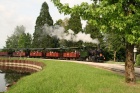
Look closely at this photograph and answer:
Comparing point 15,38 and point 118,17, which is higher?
point 15,38

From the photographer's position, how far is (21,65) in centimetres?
5128

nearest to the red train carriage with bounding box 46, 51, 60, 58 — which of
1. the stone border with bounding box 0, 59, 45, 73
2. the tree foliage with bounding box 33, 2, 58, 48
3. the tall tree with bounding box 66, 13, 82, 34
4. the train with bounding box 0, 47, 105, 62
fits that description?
the train with bounding box 0, 47, 105, 62

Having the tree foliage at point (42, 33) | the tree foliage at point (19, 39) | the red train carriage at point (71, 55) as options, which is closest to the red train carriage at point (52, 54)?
the red train carriage at point (71, 55)

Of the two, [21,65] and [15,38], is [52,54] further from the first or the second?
[15,38]

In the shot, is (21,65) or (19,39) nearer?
(21,65)

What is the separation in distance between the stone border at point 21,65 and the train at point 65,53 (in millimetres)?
5697

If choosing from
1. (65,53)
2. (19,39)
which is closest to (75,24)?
(65,53)

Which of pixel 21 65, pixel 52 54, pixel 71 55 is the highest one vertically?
pixel 52 54

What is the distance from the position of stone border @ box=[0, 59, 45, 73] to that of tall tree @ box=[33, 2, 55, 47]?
56.0 ft

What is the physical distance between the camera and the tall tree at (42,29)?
238 feet

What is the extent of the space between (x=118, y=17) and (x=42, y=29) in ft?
199

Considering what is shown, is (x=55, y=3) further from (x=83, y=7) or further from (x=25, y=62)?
(x=25, y=62)

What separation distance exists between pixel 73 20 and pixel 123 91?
5682 cm

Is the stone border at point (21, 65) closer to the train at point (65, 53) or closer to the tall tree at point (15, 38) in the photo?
the train at point (65, 53)
